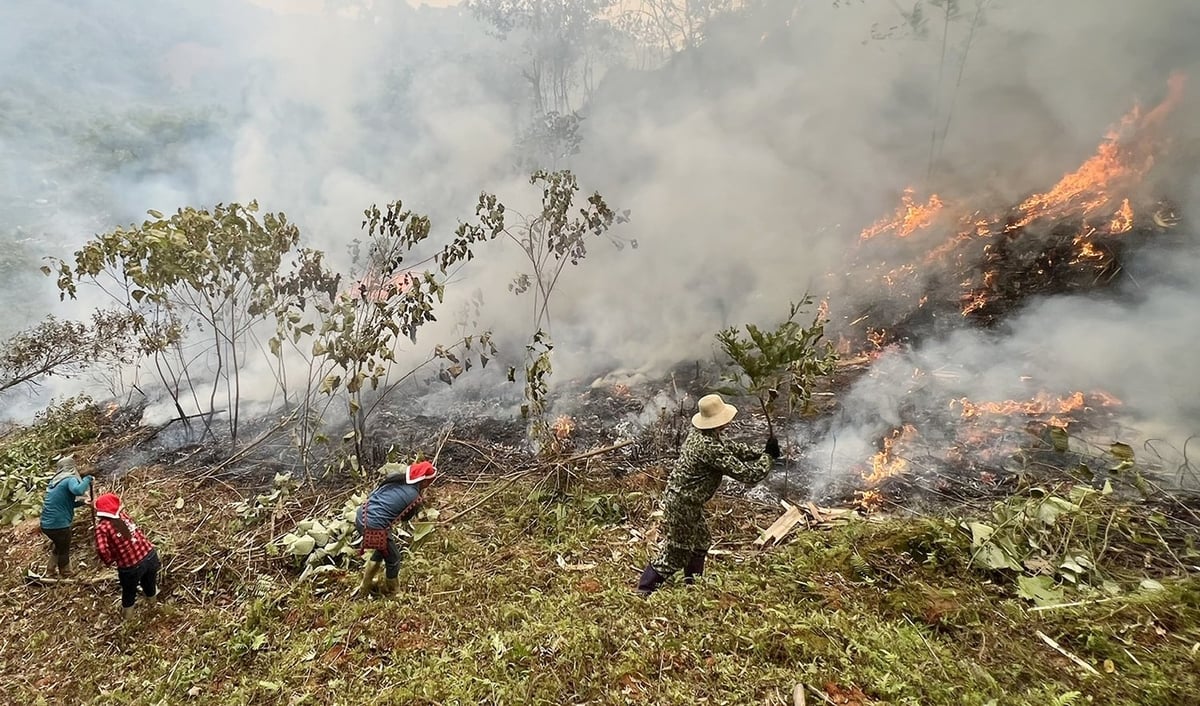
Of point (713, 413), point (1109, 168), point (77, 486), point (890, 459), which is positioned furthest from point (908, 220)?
point (77, 486)

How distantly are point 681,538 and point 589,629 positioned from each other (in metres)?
1.01

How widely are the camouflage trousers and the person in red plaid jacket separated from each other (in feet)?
14.0

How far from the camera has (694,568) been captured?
406 centimetres

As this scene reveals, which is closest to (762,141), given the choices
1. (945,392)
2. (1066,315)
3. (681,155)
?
(681,155)

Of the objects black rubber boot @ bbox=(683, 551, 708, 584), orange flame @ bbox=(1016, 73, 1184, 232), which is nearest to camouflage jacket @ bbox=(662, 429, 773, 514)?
black rubber boot @ bbox=(683, 551, 708, 584)

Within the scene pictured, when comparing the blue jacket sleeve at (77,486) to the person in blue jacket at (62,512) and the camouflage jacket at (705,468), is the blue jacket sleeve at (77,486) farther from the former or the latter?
the camouflage jacket at (705,468)

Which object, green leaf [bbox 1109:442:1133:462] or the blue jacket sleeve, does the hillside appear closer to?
green leaf [bbox 1109:442:1133:462]

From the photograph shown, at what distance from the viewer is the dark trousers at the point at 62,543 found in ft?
17.0

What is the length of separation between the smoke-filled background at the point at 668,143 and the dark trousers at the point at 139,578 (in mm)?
6690

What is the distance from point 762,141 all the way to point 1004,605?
550 inches

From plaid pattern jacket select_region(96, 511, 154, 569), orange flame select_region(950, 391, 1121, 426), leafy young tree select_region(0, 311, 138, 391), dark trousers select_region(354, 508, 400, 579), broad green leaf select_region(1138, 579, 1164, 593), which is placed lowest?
orange flame select_region(950, 391, 1121, 426)

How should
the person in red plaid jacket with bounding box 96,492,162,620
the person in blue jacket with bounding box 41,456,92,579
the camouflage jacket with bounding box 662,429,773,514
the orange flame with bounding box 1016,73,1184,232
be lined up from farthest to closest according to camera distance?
the orange flame with bounding box 1016,73,1184,232, the person in blue jacket with bounding box 41,456,92,579, the person in red plaid jacket with bounding box 96,492,162,620, the camouflage jacket with bounding box 662,429,773,514

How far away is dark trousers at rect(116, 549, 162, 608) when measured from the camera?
4.38 m

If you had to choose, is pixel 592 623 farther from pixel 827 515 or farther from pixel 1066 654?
pixel 827 515
